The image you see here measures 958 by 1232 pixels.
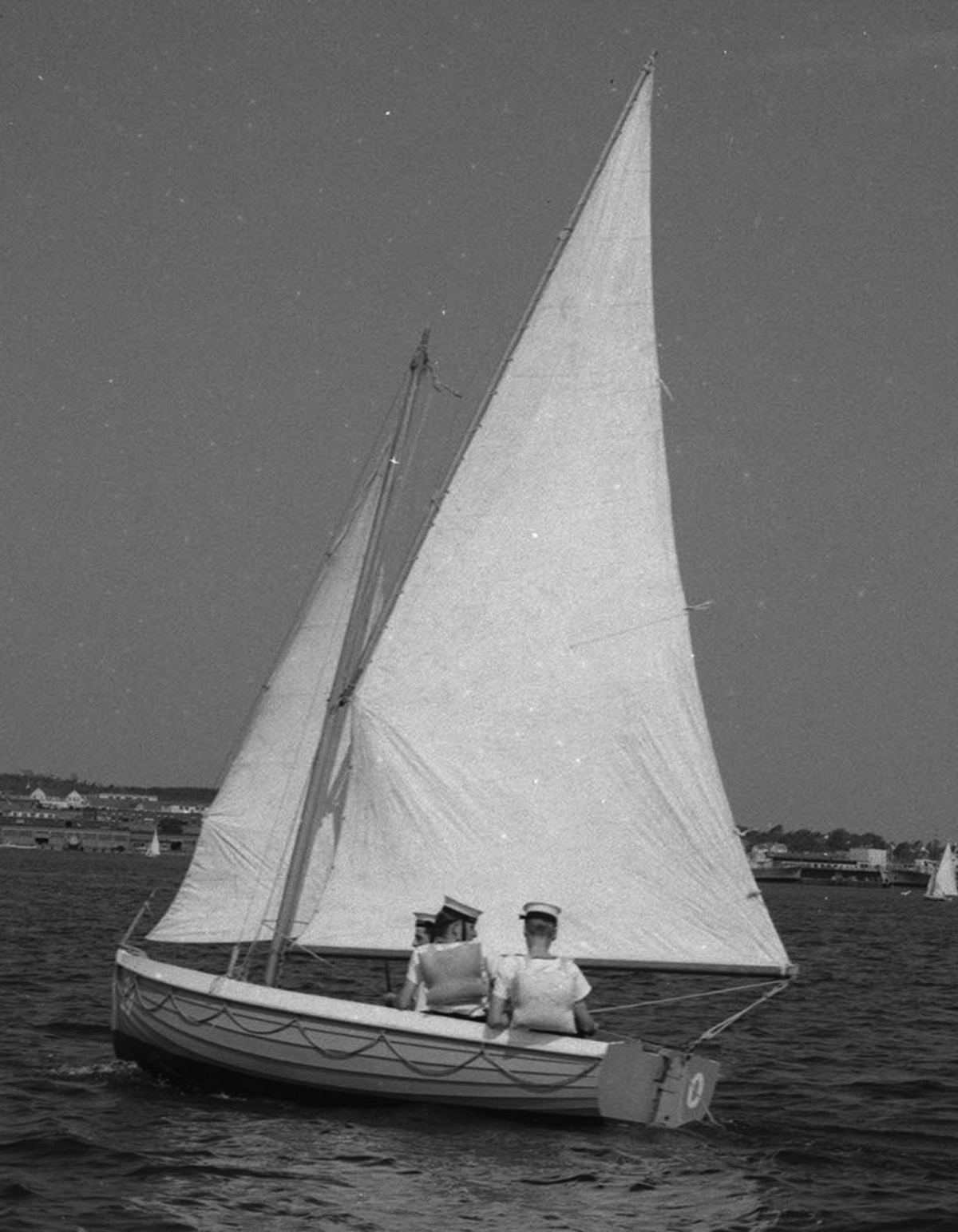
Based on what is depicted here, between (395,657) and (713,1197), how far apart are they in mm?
7538

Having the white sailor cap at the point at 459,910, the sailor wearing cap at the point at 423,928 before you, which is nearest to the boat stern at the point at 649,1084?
the white sailor cap at the point at 459,910

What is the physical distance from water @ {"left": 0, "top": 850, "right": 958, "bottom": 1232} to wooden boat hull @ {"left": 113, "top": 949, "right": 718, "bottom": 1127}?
0.91 ft

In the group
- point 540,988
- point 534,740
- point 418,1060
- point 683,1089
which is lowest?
point 683,1089

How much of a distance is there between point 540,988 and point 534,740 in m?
3.36

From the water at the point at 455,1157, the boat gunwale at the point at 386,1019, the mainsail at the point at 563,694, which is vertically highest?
the mainsail at the point at 563,694

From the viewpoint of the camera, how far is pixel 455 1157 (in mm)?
18375

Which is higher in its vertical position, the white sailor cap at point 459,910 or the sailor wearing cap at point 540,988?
the white sailor cap at point 459,910

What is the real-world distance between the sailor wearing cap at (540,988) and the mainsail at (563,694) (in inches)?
46.5

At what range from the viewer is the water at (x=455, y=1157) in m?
16.2

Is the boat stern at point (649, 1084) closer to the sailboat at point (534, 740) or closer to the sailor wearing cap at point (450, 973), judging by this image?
the sailboat at point (534, 740)

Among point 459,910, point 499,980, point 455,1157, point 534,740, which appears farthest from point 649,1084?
point 534,740

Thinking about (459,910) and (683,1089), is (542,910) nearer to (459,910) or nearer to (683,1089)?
(459,910)

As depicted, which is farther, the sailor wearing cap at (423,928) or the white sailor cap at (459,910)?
the sailor wearing cap at (423,928)

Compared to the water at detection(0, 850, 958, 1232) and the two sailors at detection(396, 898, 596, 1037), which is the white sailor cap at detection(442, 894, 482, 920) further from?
the water at detection(0, 850, 958, 1232)
